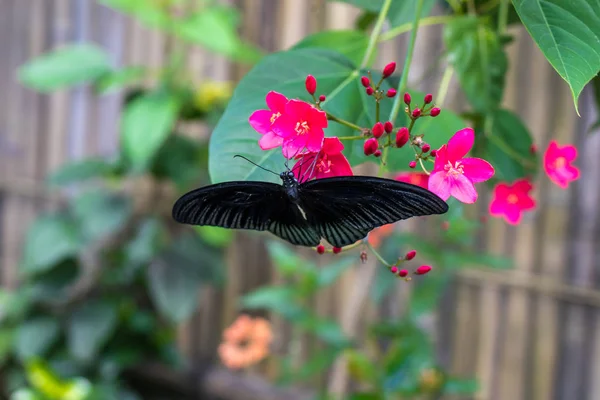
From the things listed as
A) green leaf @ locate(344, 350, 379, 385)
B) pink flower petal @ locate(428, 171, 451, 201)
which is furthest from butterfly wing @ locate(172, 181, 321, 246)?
green leaf @ locate(344, 350, 379, 385)

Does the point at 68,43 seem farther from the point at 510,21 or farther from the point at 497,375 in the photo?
the point at 510,21

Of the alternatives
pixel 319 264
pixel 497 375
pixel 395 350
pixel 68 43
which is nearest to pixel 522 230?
pixel 497 375

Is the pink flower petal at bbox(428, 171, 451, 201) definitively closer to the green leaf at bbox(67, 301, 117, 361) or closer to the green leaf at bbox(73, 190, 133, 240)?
the green leaf at bbox(73, 190, 133, 240)

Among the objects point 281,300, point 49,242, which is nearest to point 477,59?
point 281,300

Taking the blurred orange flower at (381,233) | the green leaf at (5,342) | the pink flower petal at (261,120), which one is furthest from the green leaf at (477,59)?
the green leaf at (5,342)

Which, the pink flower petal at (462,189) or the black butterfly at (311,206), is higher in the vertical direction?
the pink flower petal at (462,189)

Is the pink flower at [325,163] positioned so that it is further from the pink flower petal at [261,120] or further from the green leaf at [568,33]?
the green leaf at [568,33]
